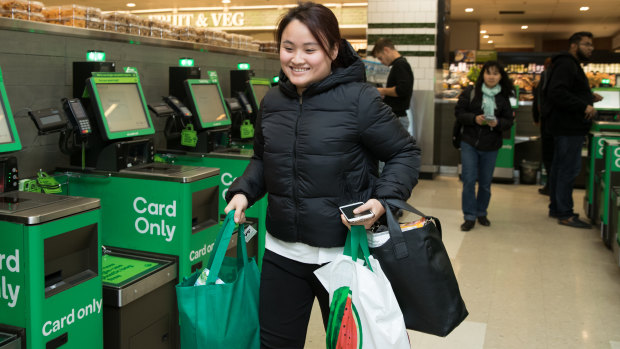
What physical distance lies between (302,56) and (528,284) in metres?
3.07

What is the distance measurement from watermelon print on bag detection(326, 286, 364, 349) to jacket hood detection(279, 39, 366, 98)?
1.98ft

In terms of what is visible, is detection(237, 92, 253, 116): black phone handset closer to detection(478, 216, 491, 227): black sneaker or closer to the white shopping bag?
detection(478, 216, 491, 227): black sneaker

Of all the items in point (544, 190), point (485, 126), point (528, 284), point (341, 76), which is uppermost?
point (341, 76)

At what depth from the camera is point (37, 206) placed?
7.09ft

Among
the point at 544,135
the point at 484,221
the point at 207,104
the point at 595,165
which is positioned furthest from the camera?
the point at 544,135

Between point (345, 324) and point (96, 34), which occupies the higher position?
point (96, 34)

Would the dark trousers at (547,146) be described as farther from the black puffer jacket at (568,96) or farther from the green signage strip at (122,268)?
the green signage strip at (122,268)

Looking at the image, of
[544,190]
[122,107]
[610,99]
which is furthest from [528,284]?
[610,99]

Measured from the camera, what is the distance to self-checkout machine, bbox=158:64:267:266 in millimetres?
Result: 3838

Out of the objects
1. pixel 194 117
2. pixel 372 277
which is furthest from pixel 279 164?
pixel 194 117

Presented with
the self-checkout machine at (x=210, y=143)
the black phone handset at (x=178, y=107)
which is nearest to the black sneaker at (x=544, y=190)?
the self-checkout machine at (x=210, y=143)

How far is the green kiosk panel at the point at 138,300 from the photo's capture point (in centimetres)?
258

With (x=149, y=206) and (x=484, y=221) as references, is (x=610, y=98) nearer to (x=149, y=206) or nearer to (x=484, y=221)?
(x=484, y=221)

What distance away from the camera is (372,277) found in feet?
5.85
